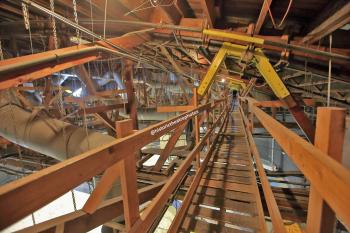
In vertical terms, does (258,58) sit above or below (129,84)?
above

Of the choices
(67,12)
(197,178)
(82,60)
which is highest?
(67,12)

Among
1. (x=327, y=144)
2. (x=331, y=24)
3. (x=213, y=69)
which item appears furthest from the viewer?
(x=213, y=69)

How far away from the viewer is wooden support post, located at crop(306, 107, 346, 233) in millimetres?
784

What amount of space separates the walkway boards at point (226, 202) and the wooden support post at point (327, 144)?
4.93 feet

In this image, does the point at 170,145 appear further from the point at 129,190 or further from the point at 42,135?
the point at 129,190

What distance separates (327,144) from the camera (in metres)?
0.80

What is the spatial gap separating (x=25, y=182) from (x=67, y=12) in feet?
13.2

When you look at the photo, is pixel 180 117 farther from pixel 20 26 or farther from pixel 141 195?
pixel 20 26

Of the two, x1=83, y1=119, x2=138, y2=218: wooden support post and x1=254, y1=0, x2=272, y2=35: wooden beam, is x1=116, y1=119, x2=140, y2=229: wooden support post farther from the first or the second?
x1=254, y1=0, x2=272, y2=35: wooden beam

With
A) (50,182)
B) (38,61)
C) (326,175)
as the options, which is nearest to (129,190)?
(50,182)

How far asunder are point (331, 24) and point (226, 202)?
9.17ft

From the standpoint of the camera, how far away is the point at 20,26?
4.00 meters

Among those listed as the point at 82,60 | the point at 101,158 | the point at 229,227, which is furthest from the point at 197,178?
the point at 101,158

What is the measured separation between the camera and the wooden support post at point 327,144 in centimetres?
78
